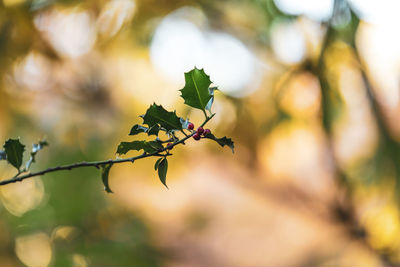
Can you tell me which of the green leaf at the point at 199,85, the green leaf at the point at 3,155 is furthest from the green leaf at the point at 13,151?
the green leaf at the point at 199,85

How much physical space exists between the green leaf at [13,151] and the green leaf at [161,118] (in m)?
0.10

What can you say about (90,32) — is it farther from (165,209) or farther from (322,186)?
(322,186)

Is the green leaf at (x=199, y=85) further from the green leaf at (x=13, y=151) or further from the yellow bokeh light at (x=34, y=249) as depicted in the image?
the yellow bokeh light at (x=34, y=249)

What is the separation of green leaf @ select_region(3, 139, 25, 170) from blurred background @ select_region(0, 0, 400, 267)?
890 millimetres

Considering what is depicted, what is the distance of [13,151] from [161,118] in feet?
0.38

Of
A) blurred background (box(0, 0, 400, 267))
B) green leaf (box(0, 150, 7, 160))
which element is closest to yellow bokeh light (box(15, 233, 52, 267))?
blurred background (box(0, 0, 400, 267))

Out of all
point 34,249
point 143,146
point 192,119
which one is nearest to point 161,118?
point 143,146

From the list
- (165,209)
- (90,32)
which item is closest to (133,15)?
(90,32)

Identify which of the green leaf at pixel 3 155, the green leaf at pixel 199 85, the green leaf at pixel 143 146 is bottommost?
the green leaf at pixel 143 146

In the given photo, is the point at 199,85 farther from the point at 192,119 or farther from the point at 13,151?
the point at 192,119

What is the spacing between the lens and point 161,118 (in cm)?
26

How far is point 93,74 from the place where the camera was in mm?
1336

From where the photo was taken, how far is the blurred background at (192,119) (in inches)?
45.1

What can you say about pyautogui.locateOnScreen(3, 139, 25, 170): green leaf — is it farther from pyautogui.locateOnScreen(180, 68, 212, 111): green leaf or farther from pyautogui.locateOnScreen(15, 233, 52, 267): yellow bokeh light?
pyautogui.locateOnScreen(15, 233, 52, 267): yellow bokeh light
